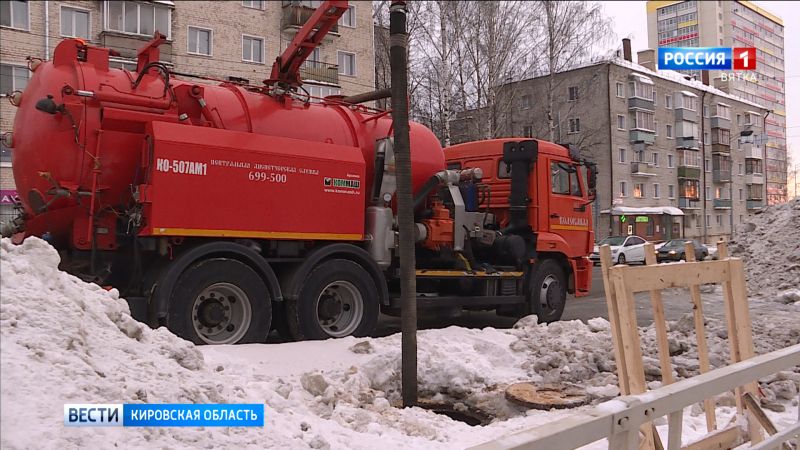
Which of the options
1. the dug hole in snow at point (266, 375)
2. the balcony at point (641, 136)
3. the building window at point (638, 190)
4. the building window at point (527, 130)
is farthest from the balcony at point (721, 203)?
the dug hole in snow at point (266, 375)

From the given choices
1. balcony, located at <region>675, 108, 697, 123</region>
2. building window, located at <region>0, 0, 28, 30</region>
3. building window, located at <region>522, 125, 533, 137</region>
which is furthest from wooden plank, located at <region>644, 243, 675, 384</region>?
balcony, located at <region>675, 108, 697, 123</region>

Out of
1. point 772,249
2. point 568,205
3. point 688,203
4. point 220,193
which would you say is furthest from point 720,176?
point 220,193

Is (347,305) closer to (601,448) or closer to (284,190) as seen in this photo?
(284,190)

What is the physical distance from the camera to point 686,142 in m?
50.7

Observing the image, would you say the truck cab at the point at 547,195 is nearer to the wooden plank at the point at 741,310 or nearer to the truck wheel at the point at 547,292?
the truck wheel at the point at 547,292

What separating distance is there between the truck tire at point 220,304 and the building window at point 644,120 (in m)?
43.4

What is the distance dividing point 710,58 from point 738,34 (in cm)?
112

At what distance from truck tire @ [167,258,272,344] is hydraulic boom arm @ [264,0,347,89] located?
2.57m

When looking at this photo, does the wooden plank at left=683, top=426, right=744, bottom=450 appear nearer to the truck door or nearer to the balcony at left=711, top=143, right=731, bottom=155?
the truck door

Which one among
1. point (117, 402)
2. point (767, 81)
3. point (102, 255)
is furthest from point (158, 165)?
point (767, 81)

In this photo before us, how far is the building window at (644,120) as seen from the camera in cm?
4512

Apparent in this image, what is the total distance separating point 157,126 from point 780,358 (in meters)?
5.64

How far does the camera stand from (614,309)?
362 centimetres

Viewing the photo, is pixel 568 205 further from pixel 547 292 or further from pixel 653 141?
pixel 653 141
